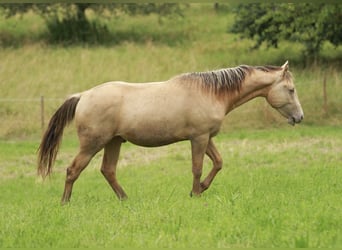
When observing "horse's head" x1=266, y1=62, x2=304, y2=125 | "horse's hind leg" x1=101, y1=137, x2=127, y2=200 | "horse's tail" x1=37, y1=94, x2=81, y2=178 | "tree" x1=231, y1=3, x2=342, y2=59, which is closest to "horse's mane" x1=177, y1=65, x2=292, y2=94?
"horse's head" x1=266, y1=62, x2=304, y2=125

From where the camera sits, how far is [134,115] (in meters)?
8.97

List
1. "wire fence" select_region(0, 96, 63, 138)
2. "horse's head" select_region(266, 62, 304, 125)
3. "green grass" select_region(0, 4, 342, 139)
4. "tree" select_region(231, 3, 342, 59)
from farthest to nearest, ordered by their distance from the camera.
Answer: "tree" select_region(231, 3, 342, 59)
"green grass" select_region(0, 4, 342, 139)
"wire fence" select_region(0, 96, 63, 138)
"horse's head" select_region(266, 62, 304, 125)

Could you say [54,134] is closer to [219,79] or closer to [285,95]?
[219,79]

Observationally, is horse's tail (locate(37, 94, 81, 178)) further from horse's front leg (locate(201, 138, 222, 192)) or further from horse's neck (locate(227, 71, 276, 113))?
horse's neck (locate(227, 71, 276, 113))

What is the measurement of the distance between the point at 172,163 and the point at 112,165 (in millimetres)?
5374

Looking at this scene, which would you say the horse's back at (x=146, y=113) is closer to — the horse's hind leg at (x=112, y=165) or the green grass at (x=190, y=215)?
the horse's hind leg at (x=112, y=165)

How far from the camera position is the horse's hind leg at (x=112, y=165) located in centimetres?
934

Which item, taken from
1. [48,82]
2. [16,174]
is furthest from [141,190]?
[48,82]

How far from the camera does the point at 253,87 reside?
30.9 feet

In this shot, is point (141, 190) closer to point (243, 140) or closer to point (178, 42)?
point (243, 140)

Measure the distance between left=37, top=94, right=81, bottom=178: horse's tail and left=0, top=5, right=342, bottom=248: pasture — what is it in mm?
721

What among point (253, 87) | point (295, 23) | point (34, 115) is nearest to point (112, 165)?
point (253, 87)

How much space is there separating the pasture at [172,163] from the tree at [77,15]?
1.26 metres

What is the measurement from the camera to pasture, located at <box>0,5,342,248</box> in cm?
550
